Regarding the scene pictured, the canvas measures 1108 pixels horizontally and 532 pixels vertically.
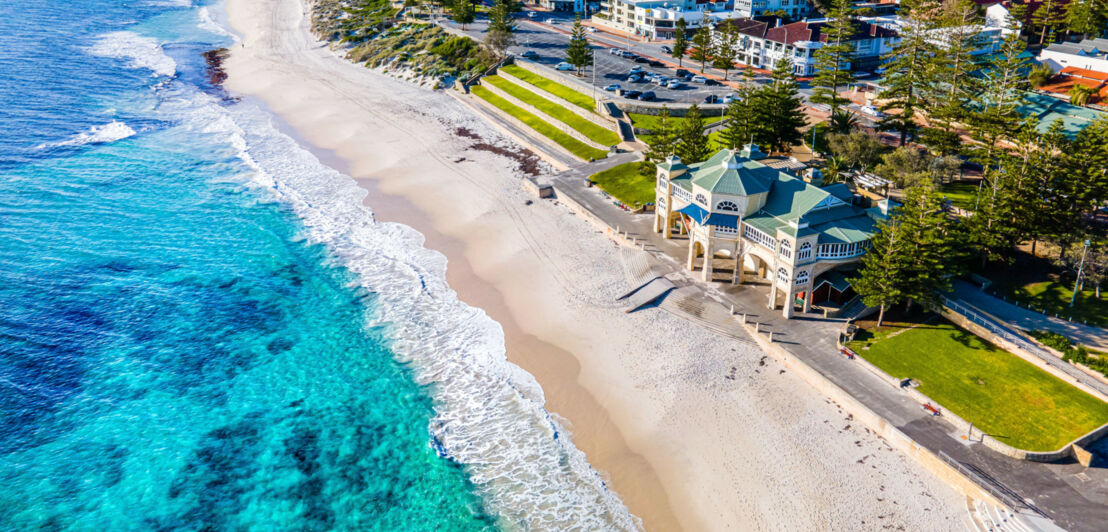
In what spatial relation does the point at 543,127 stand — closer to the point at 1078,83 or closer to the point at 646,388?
the point at 646,388

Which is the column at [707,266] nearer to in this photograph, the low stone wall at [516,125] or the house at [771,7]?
the low stone wall at [516,125]

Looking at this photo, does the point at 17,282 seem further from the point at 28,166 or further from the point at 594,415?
the point at 594,415

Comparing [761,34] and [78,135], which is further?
[761,34]

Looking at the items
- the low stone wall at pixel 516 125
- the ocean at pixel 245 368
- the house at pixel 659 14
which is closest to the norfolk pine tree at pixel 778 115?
the low stone wall at pixel 516 125

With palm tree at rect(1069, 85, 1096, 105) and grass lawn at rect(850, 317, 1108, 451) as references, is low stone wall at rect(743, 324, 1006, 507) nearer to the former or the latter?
grass lawn at rect(850, 317, 1108, 451)

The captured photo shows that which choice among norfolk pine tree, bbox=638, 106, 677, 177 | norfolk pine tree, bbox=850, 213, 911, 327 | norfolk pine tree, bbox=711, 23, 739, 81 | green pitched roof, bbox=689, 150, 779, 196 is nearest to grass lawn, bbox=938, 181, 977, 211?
norfolk pine tree, bbox=850, 213, 911, 327

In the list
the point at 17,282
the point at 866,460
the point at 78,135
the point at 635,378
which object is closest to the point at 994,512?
the point at 866,460
